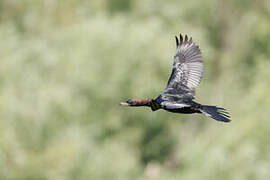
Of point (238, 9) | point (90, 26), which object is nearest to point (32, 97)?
point (90, 26)

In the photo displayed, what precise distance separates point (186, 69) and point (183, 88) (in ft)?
1.57

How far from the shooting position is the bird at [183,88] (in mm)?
11109

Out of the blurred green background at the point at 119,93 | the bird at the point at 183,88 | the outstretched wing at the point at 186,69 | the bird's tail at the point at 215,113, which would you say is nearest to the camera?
the bird's tail at the point at 215,113

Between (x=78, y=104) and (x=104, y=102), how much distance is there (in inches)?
93.9

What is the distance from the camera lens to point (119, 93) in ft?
98.7

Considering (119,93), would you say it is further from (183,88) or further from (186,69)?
(183,88)

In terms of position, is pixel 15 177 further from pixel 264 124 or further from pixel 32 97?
Result: pixel 264 124

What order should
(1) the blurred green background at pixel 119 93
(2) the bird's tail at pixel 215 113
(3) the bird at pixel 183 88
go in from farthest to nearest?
(1) the blurred green background at pixel 119 93 < (3) the bird at pixel 183 88 < (2) the bird's tail at pixel 215 113

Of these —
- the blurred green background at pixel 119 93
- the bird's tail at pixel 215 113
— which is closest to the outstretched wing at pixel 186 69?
the bird's tail at pixel 215 113

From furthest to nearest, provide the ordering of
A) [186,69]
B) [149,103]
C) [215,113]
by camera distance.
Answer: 1. [186,69]
2. [149,103]
3. [215,113]

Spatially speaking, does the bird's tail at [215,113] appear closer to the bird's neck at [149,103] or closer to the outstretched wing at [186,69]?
the bird's neck at [149,103]

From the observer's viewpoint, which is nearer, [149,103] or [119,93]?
[149,103]

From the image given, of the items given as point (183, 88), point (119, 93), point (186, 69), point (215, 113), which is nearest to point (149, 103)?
point (215, 113)

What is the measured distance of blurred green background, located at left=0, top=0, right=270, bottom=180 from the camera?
2433 cm
